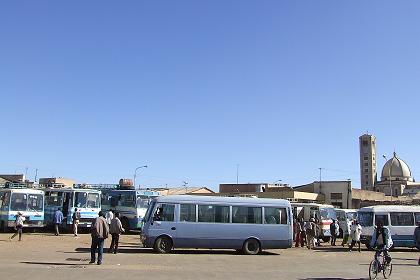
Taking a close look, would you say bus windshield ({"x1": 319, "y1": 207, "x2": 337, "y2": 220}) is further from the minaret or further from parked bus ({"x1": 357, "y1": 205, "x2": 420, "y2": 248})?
the minaret

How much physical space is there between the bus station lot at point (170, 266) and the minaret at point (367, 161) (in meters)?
142

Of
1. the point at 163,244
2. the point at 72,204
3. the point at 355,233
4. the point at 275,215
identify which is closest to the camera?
the point at 163,244

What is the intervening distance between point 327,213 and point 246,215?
1561 cm

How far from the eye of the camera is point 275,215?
22.9m

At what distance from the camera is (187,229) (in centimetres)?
2203

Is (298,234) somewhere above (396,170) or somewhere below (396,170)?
below

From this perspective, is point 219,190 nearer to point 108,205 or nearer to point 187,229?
point 108,205

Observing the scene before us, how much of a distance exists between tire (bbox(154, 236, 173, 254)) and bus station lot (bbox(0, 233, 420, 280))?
43 centimetres

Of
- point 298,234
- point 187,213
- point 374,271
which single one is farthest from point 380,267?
point 298,234

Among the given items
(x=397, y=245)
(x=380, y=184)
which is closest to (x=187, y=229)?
(x=397, y=245)

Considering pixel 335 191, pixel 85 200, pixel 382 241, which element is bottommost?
pixel 382 241

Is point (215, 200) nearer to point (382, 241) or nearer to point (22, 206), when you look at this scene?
point (382, 241)

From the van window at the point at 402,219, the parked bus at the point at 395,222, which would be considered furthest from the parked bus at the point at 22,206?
the van window at the point at 402,219

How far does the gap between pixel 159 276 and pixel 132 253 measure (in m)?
7.42
